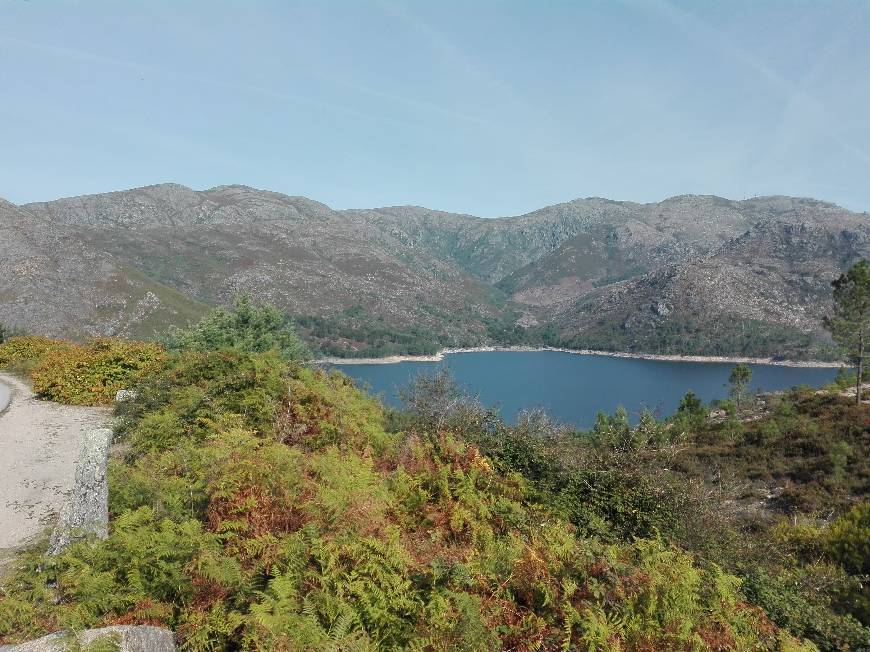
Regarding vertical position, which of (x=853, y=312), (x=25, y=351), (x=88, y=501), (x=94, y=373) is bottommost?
(x=25, y=351)

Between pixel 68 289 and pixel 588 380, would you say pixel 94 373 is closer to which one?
pixel 68 289

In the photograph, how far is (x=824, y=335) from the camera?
176m

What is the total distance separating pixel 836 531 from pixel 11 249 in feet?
472

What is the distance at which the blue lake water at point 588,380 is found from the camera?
380 ft

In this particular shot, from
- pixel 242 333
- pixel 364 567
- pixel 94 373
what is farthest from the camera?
pixel 242 333

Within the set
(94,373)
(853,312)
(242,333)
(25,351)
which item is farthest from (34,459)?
(853,312)

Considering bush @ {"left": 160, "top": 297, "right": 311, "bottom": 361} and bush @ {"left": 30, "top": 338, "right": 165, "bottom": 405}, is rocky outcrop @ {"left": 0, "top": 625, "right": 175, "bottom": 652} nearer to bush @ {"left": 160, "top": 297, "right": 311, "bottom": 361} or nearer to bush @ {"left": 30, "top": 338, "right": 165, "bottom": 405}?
bush @ {"left": 30, "top": 338, "right": 165, "bottom": 405}

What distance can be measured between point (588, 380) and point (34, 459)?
15138 cm

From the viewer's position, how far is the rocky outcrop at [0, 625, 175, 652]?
337 cm

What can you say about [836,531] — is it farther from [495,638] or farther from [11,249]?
[11,249]

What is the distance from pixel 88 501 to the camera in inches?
226

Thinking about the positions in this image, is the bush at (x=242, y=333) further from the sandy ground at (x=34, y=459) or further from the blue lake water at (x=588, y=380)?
the blue lake water at (x=588, y=380)

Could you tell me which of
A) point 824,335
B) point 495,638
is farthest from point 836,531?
point 824,335

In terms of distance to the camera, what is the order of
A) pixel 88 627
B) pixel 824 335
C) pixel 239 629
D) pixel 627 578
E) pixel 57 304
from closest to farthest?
pixel 88 627, pixel 239 629, pixel 627 578, pixel 57 304, pixel 824 335
